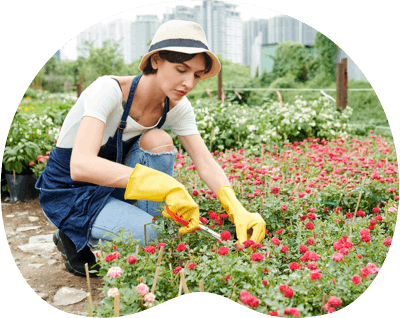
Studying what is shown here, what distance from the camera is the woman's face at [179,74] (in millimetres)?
1615

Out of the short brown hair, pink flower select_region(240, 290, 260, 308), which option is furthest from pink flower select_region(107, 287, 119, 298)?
the short brown hair

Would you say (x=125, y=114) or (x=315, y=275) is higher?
(x=125, y=114)

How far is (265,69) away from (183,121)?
618 mm

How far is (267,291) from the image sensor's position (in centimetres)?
126

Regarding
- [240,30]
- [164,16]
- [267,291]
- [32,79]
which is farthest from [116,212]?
[240,30]

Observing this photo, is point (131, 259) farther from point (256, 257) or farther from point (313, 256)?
point (313, 256)

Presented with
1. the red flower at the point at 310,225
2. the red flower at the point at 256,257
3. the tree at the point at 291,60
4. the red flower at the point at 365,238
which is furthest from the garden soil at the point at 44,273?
the tree at the point at 291,60

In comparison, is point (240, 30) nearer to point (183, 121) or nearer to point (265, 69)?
point (265, 69)

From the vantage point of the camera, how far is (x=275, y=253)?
5.20ft

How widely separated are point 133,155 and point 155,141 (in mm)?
141

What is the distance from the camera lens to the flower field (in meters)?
1.29

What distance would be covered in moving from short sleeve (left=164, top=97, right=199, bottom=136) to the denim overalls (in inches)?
3.1

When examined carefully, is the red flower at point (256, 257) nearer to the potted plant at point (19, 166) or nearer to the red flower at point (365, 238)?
the red flower at point (365, 238)

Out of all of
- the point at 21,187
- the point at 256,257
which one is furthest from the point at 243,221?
the point at 21,187
